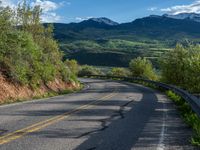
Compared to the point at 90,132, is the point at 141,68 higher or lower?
lower

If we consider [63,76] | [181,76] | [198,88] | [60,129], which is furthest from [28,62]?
[181,76]

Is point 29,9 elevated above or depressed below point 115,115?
above

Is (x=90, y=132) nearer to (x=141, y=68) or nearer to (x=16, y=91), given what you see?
(x=16, y=91)

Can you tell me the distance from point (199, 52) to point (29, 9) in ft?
61.5

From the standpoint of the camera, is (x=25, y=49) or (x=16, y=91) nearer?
(x=16, y=91)

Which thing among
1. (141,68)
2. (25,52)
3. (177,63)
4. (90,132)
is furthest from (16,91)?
(141,68)

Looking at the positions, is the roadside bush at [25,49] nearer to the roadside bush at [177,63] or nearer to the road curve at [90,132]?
the road curve at [90,132]

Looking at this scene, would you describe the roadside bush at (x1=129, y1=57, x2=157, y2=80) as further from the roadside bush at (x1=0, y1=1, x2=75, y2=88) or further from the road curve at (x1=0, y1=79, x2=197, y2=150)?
the road curve at (x1=0, y1=79, x2=197, y2=150)

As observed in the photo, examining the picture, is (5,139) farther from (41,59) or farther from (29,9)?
(29,9)

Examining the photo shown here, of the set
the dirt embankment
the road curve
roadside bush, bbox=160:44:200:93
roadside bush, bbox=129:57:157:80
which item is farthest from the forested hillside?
roadside bush, bbox=129:57:157:80

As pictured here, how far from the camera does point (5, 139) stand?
8.36 meters

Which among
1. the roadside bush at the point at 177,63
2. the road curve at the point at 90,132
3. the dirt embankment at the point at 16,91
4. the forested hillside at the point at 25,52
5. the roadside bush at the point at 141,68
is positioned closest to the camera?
the road curve at the point at 90,132

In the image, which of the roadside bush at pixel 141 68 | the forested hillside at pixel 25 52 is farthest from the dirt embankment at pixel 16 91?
the roadside bush at pixel 141 68

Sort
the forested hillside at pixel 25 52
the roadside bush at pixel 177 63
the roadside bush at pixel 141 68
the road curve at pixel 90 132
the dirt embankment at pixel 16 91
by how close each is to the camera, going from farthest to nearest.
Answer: the roadside bush at pixel 141 68 < the roadside bush at pixel 177 63 < the forested hillside at pixel 25 52 < the dirt embankment at pixel 16 91 < the road curve at pixel 90 132
